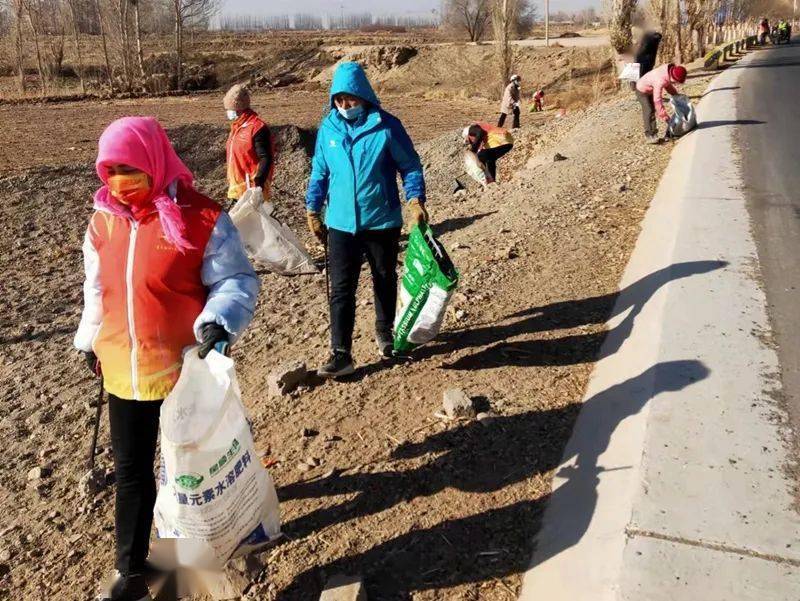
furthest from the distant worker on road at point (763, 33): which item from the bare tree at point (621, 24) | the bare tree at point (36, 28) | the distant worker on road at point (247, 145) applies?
the distant worker on road at point (247, 145)

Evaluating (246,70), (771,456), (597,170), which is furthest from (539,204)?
(246,70)

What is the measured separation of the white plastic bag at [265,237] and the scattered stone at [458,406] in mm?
3490

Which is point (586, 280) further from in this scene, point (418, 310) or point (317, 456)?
point (317, 456)

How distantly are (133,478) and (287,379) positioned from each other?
1509 millimetres

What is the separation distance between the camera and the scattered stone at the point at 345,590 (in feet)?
7.85

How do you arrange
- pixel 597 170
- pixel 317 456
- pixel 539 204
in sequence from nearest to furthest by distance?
pixel 317 456 → pixel 539 204 → pixel 597 170

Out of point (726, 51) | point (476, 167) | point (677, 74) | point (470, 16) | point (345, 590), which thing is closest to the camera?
point (345, 590)

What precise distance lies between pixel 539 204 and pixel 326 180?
3519 millimetres

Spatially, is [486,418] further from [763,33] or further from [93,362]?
[763,33]

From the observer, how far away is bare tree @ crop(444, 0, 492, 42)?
200ft

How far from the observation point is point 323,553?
109 inches

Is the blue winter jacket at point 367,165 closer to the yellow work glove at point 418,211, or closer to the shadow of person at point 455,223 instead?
the yellow work glove at point 418,211

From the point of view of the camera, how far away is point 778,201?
6848mm

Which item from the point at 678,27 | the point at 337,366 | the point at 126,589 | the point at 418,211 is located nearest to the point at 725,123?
the point at 418,211
